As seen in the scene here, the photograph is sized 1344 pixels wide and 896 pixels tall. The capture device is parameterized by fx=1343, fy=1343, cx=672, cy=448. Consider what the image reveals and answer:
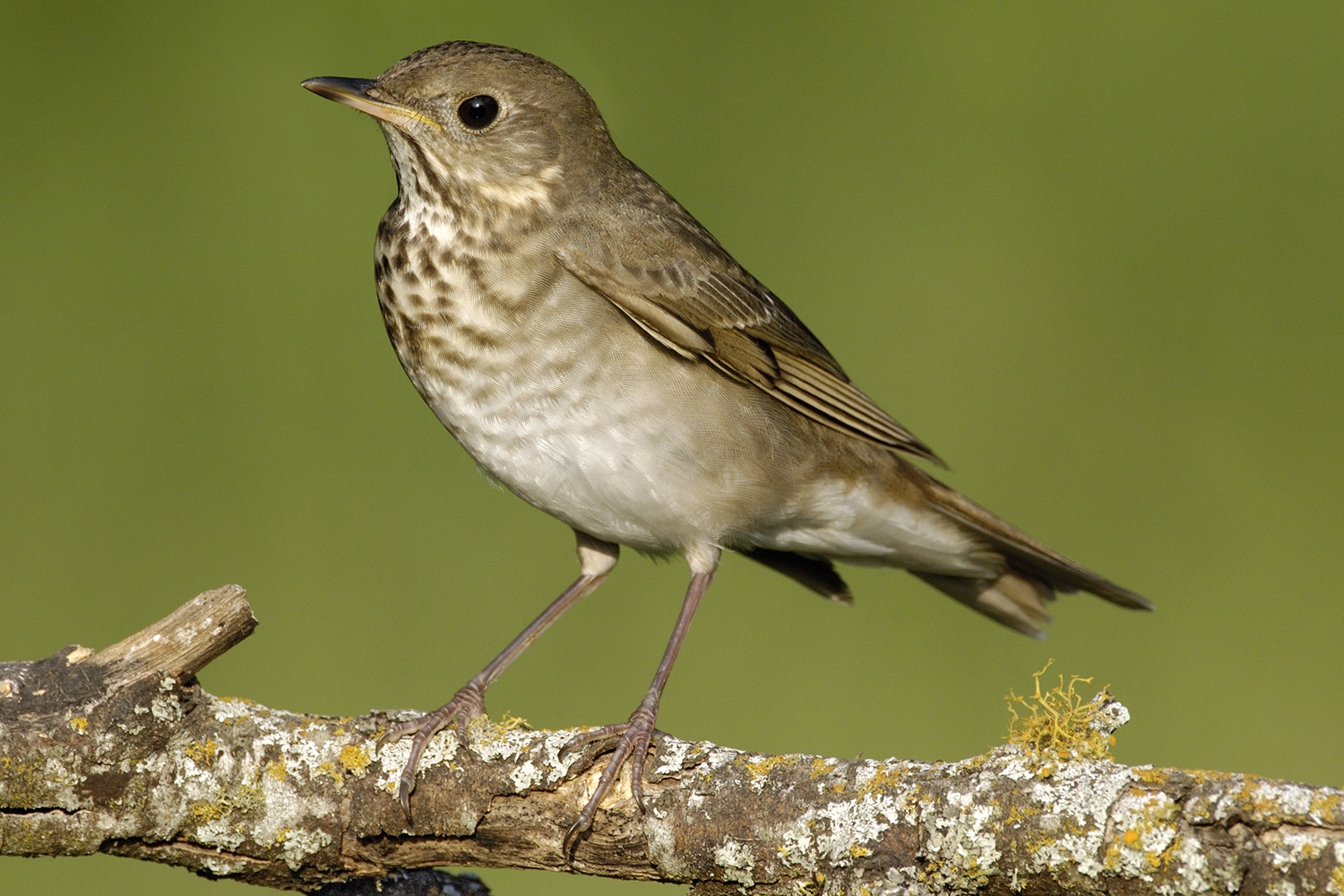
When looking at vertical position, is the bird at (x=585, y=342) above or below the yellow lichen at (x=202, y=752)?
above

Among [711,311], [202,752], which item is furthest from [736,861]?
[711,311]

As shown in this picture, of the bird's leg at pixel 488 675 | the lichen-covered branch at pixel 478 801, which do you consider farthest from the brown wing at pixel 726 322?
the lichen-covered branch at pixel 478 801

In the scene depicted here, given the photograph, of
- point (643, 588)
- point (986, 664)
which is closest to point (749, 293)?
point (643, 588)

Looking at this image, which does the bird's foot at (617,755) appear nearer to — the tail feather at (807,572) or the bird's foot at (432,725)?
the bird's foot at (432,725)

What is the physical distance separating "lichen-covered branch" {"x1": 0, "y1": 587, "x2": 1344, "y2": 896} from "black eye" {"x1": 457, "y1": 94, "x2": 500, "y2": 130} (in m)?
1.44

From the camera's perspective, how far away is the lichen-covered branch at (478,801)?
2350 millimetres

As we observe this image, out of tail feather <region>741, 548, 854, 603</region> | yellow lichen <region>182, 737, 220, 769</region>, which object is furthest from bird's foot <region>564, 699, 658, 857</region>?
tail feather <region>741, 548, 854, 603</region>

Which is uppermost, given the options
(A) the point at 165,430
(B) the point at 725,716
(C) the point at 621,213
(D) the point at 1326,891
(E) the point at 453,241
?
(C) the point at 621,213

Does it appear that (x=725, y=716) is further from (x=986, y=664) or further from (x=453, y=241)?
(x=453, y=241)

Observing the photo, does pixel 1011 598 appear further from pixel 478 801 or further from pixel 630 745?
pixel 478 801

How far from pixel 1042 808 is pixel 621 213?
199 centimetres

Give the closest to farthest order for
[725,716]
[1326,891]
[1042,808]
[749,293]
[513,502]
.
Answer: [1326,891] < [1042,808] < [749,293] < [725,716] < [513,502]

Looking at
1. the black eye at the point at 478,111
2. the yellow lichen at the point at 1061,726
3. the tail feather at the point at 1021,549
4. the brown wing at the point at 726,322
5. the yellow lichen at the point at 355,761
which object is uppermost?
the black eye at the point at 478,111

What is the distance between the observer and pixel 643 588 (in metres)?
4.80
